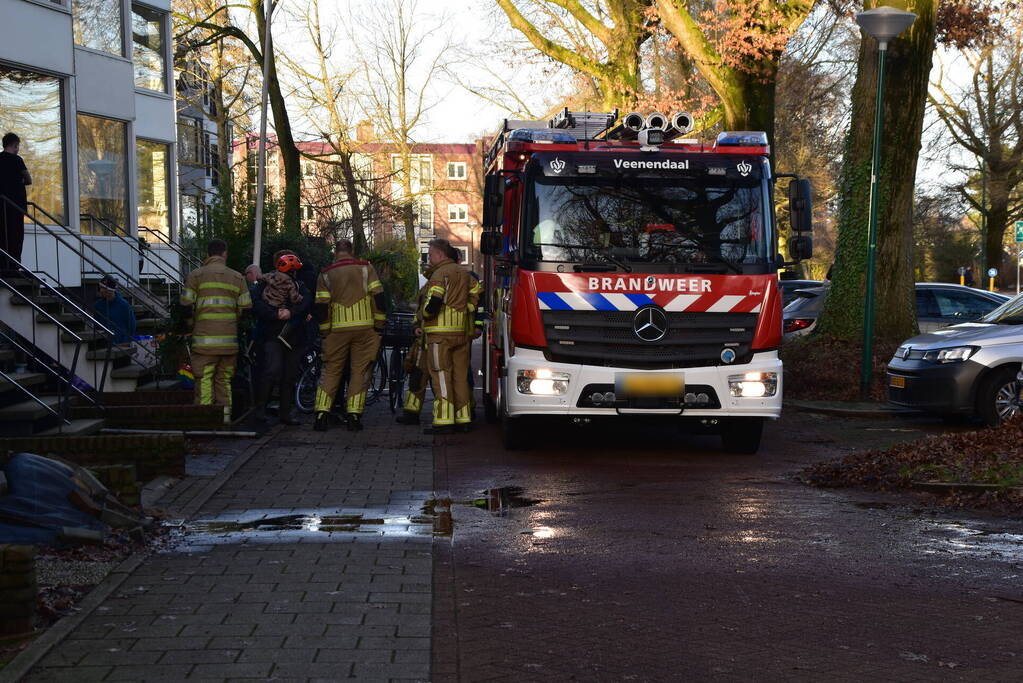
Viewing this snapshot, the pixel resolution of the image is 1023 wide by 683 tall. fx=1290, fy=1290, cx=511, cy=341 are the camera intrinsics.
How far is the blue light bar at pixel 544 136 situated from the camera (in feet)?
37.7

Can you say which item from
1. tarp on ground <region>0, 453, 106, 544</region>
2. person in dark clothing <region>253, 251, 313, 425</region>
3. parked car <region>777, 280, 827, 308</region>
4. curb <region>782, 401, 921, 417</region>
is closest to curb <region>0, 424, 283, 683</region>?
tarp on ground <region>0, 453, 106, 544</region>

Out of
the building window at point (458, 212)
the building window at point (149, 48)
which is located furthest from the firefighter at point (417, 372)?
the building window at point (458, 212)

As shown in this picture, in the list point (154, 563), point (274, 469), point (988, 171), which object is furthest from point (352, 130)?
point (154, 563)

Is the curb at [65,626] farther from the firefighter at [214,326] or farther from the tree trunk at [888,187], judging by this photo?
the tree trunk at [888,187]

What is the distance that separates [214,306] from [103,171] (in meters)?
10.1

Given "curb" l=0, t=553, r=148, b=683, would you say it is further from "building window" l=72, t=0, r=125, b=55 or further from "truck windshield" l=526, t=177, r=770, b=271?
"building window" l=72, t=0, r=125, b=55

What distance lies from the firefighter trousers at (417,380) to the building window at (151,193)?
41.6 ft

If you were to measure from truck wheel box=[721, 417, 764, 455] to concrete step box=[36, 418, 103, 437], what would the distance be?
5.42 meters

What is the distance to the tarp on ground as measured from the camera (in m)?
6.90

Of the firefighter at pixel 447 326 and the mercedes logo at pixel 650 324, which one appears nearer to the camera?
the mercedes logo at pixel 650 324

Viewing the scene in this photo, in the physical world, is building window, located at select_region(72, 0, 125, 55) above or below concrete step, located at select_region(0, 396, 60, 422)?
above

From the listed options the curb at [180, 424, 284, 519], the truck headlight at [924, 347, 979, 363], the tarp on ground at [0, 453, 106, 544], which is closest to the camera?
the tarp on ground at [0, 453, 106, 544]

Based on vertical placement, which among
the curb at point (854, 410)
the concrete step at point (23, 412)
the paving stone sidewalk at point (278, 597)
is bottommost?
the curb at point (854, 410)

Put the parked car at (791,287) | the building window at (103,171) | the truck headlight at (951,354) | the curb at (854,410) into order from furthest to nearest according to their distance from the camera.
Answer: the parked car at (791,287)
the building window at (103,171)
the curb at (854,410)
the truck headlight at (951,354)
